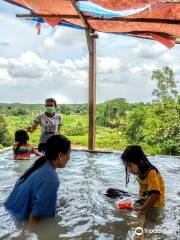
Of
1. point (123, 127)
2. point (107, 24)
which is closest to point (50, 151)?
point (107, 24)

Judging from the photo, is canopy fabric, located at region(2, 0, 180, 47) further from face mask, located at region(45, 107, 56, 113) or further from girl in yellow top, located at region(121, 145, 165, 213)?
girl in yellow top, located at region(121, 145, 165, 213)

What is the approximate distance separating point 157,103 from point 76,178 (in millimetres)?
6585

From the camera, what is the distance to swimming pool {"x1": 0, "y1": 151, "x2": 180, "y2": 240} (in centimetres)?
358

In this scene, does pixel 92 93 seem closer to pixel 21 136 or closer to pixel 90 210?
pixel 21 136

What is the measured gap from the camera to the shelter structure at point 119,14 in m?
5.43

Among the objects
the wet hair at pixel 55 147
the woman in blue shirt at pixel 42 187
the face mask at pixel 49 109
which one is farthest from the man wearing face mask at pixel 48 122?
the wet hair at pixel 55 147

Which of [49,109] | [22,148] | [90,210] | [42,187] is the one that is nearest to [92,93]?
[49,109]

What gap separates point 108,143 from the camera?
13.7 meters

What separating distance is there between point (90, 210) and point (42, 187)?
1503 millimetres

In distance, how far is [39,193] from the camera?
3053 mm

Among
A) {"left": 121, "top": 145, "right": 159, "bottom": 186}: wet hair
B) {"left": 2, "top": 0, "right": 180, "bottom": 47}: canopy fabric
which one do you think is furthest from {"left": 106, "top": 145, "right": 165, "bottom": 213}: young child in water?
{"left": 2, "top": 0, "right": 180, "bottom": 47}: canopy fabric

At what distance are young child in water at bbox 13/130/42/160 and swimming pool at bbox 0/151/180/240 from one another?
209mm

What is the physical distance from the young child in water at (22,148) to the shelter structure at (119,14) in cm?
208

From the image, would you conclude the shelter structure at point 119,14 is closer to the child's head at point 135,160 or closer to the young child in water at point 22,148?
the young child in water at point 22,148
